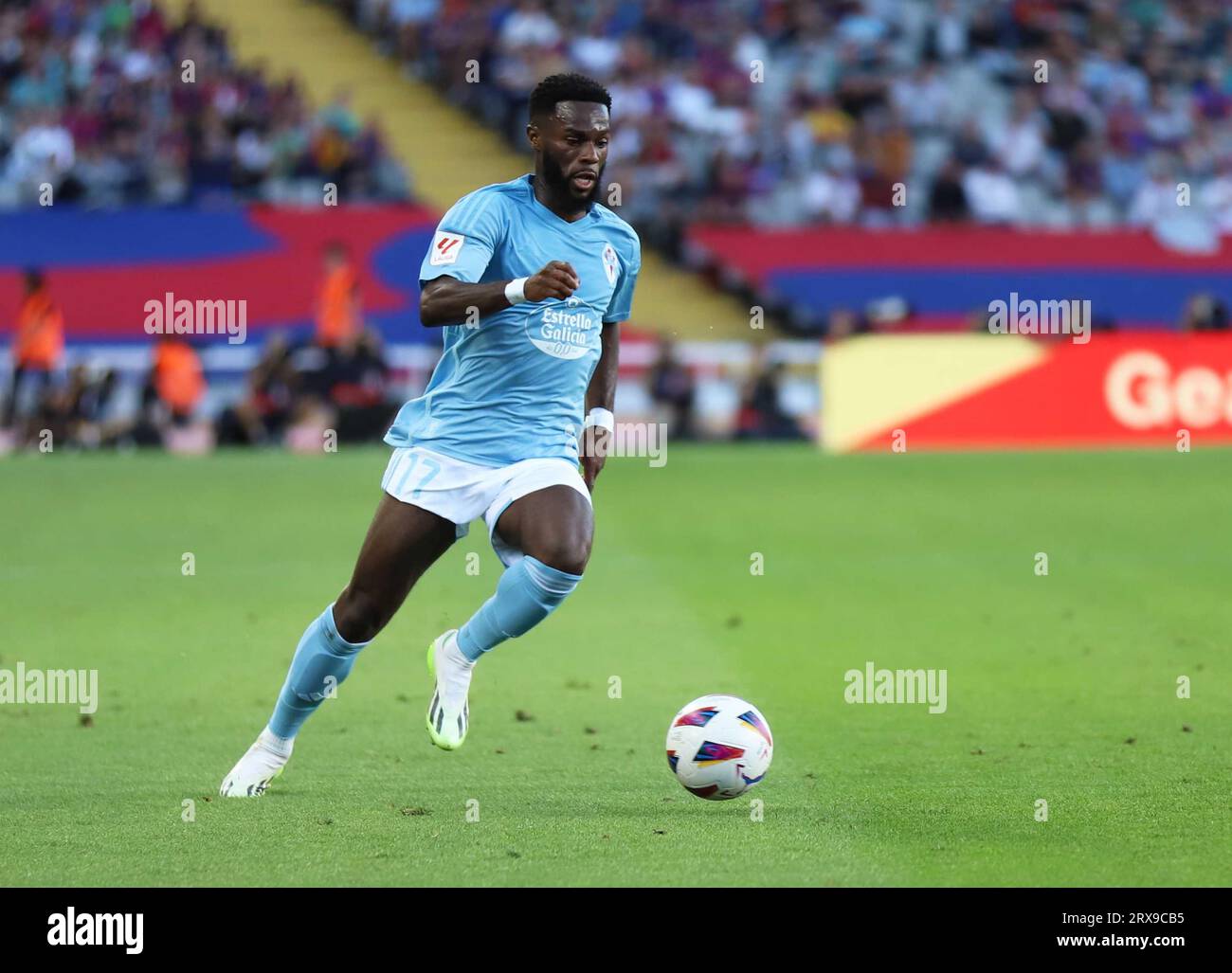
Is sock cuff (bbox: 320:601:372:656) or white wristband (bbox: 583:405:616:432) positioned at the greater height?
white wristband (bbox: 583:405:616:432)

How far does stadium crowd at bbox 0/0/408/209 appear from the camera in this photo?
2705 cm

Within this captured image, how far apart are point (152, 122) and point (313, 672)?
876 inches

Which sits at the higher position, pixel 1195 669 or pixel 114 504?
pixel 114 504

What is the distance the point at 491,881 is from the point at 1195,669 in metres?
5.34

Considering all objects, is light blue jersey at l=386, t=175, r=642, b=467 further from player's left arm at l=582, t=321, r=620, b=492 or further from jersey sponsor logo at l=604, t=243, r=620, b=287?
player's left arm at l=582, t=321, r=620, b=492

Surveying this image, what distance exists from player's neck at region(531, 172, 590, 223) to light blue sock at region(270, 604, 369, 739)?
5.43 feet

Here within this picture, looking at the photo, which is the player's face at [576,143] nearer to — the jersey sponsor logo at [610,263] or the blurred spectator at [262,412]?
the jersey sponsor logo at [610,263]

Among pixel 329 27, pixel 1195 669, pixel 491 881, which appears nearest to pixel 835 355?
pixel 1195 669

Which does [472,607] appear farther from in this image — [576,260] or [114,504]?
[114,504]

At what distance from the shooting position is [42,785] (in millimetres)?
7285

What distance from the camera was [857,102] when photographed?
30.8m

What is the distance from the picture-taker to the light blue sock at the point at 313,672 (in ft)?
22.8

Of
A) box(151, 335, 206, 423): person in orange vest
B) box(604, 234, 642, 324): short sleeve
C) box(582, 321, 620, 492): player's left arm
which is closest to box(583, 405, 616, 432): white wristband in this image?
box(582, 321, 620, 492): player's left arm
